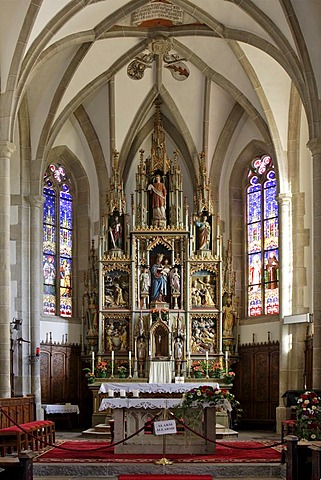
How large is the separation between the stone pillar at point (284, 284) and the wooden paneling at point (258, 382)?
1550mm

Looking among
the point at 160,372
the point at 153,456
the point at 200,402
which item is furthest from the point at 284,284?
the point at 153,456

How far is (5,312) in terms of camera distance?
62.7 feet

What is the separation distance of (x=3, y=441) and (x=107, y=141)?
13141 millimetres

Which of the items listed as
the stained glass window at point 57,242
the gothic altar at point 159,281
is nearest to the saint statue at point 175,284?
the gothic altar at point 159,281

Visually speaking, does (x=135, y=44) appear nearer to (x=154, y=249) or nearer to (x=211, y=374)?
(x=154, y=249)

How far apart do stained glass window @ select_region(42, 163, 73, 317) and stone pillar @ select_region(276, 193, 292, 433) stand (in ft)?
22.5

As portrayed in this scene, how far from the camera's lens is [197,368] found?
24.2m

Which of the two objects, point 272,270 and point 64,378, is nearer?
point 64,378

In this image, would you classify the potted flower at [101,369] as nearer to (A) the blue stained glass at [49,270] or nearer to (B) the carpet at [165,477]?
(A) the blue stained glass at [49,270]

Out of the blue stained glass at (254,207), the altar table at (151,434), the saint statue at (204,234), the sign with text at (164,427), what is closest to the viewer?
the sign with text at (164,427)

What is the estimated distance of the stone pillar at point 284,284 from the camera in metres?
23.2

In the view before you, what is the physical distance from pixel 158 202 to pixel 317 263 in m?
7.03

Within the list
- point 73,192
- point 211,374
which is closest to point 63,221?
point 73,192

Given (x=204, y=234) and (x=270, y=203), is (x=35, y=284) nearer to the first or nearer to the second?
(x=204, y=234)
